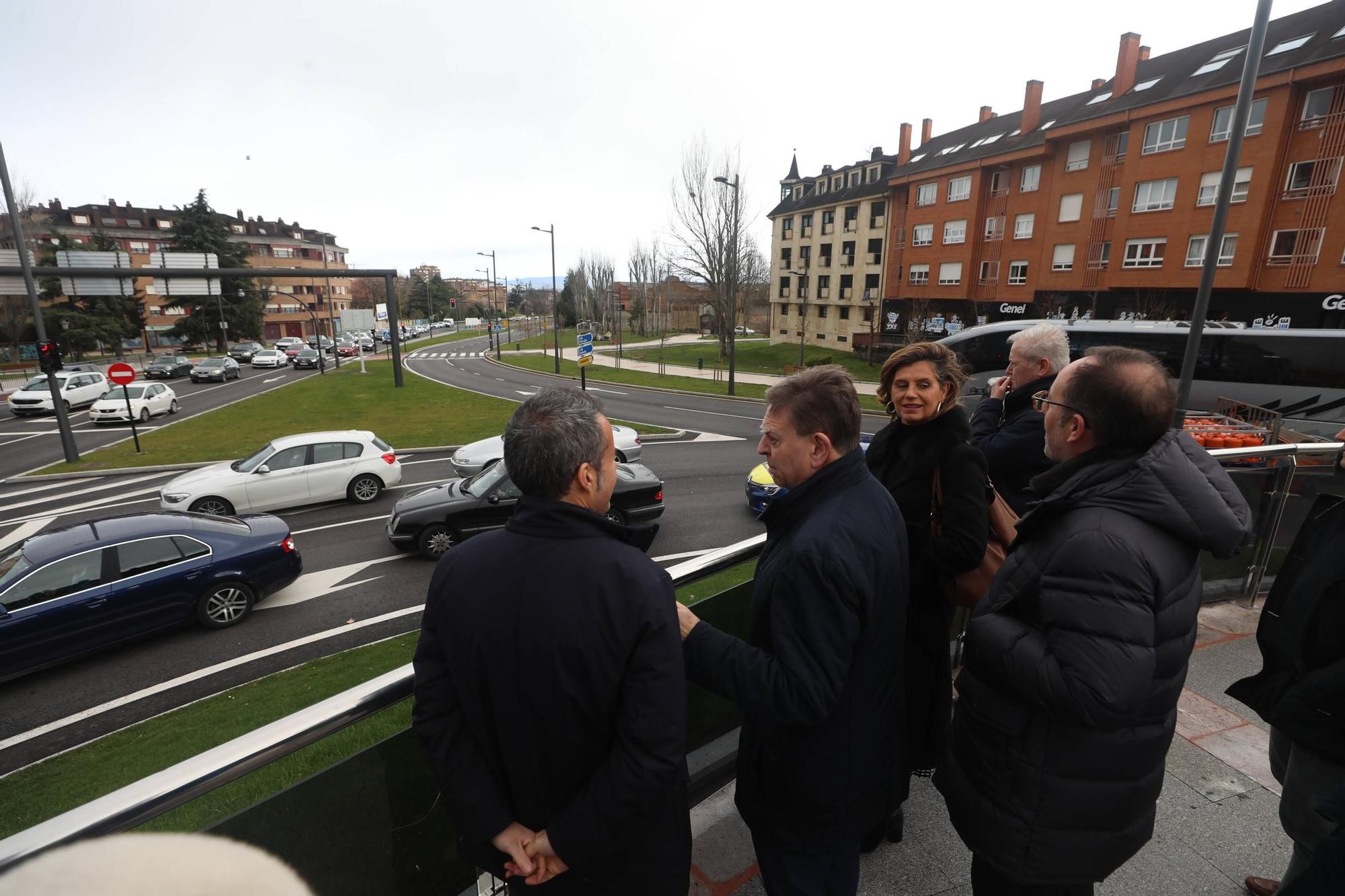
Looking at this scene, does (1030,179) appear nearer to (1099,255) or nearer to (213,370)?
(1099,255)

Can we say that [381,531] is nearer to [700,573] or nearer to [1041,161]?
[700,573]

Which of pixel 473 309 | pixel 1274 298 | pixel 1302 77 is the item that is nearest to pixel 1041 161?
pixel 1302 77

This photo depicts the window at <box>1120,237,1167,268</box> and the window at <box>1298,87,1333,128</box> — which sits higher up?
the window at <box>1298,87,1333,128</box>

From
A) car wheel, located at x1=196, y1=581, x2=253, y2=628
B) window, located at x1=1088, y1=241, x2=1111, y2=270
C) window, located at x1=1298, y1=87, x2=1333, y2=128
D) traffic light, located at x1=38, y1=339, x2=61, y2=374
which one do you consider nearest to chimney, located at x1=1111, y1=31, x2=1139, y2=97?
window, located at x1=1088, y1=241, x2=1111, y2=270

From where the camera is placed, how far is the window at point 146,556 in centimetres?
742

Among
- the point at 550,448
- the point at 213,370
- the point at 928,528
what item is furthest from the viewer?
the point at 213,370

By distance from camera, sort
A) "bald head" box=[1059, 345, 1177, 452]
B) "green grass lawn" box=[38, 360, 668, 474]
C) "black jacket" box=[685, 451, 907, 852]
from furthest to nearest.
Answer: "green grass lawn" box=[38, 360, 668, 474]
"bald head" box=[1059, 345, 1177, 452]
"black jacket" box=[685, 451, 907, 852]

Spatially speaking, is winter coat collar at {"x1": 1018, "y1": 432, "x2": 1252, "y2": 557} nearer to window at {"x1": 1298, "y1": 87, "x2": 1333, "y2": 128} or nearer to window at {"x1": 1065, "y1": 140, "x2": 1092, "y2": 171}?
window at {"x1": 1298, "y1": 87, "x2": 1333, "y2": 128}

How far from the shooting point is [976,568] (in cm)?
230

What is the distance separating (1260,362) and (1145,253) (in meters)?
14.5

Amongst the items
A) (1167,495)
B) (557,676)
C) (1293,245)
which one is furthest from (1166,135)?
(557,676)

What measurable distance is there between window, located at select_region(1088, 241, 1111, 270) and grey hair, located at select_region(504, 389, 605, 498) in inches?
1454

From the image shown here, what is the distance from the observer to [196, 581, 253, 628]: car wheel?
7.94 m

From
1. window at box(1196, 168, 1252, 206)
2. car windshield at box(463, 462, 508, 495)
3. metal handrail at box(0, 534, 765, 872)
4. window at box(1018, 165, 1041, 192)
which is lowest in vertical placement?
car windshield at box(463, 462, 508, 495)
